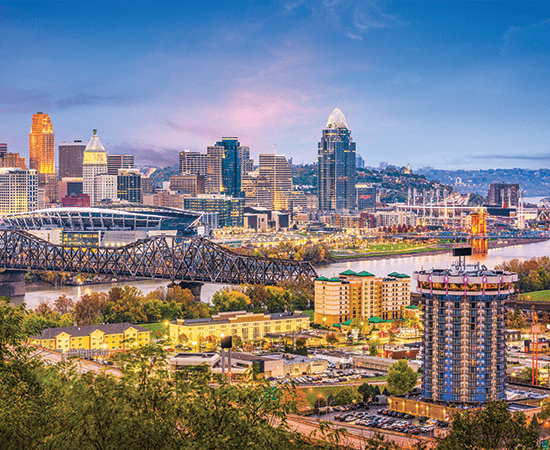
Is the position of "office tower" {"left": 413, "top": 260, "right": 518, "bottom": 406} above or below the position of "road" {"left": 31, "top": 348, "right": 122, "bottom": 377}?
above

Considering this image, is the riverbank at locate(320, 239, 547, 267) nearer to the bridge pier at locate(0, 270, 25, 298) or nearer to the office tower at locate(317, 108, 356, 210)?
the bridge pier at locate(0, 270, 25, 298)

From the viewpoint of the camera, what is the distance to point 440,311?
23.8 metres

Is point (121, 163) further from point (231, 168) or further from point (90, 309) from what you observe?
point (90, 309)

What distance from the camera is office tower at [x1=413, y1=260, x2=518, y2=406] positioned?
76.7ft

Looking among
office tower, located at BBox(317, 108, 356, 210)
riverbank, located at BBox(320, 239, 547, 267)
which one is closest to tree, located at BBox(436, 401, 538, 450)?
riverbank, located at BBox(320, 239, 547, 267)

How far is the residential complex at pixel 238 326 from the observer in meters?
34.9

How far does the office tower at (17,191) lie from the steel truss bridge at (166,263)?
160 ft

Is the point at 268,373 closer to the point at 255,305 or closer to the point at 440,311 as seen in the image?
the point at 440,311

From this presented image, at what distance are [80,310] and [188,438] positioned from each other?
102 ft

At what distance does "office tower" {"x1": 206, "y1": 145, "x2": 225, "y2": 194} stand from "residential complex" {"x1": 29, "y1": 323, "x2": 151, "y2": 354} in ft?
375

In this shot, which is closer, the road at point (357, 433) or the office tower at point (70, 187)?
the road at point (357, 433)

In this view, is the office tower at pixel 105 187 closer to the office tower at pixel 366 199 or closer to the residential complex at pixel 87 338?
the office tower at pixel 366 199

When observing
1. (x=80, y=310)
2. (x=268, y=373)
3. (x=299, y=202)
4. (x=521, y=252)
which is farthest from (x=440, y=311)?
(x=299, y=202)

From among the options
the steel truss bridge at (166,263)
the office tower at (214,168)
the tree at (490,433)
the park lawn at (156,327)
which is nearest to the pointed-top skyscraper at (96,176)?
the office tower at (214,168)
